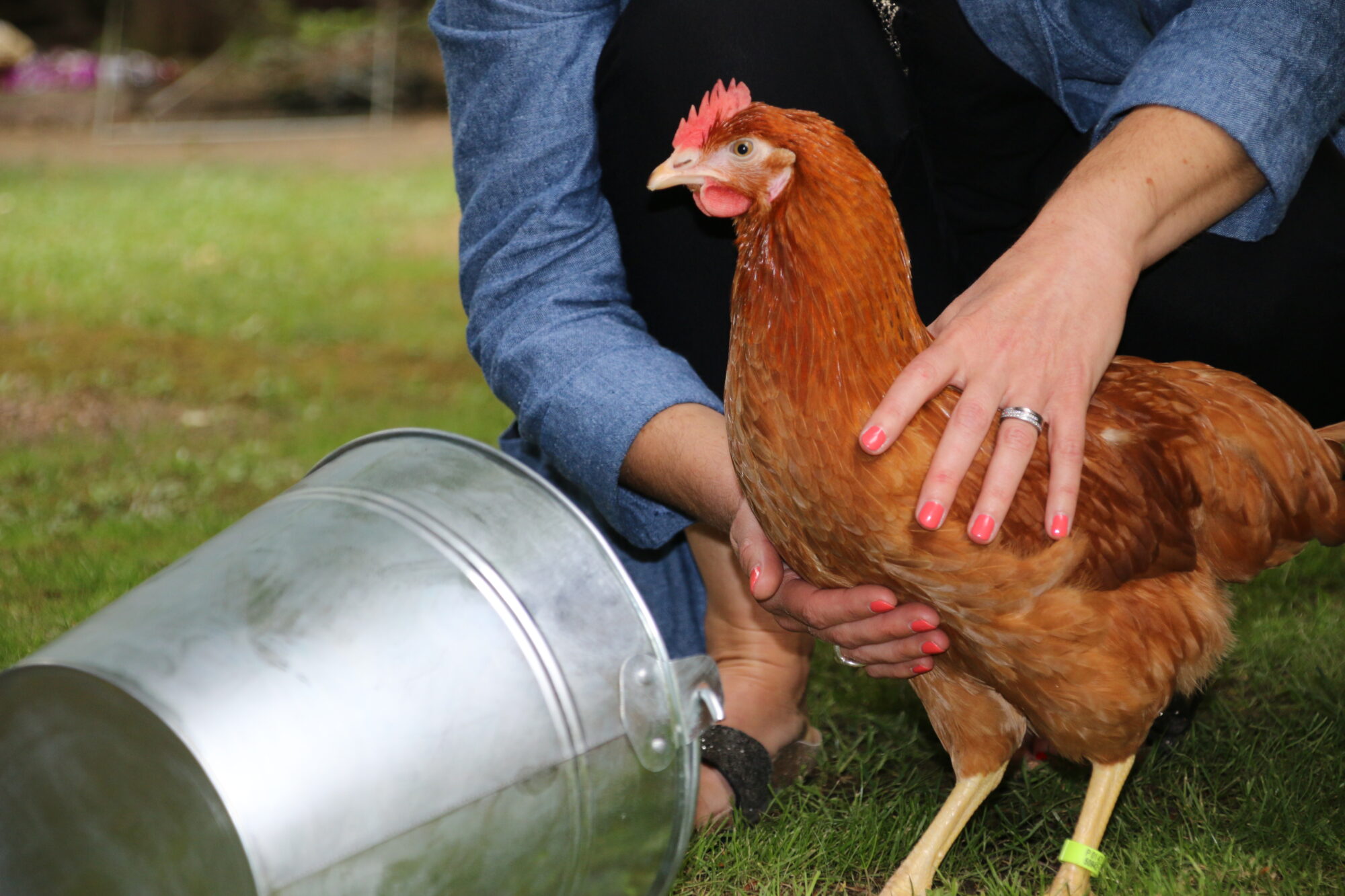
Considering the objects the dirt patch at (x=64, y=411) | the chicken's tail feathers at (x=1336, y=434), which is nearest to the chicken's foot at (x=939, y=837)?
the chicken's tail feathers at (x=1336, y=434)

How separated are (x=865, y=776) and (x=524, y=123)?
1.07 meters

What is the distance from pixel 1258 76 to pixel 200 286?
16.1ft

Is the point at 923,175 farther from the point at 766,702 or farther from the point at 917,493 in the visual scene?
the point at 766,702

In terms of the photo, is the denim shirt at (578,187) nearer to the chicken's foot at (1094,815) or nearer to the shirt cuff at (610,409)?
the shirt cuff at (610,409)

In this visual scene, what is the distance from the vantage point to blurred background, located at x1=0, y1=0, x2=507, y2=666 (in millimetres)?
3049

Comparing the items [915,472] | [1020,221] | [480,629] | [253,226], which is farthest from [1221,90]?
[253,226]

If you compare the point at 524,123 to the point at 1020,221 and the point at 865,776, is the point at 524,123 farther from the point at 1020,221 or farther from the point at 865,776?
the point at 865,776

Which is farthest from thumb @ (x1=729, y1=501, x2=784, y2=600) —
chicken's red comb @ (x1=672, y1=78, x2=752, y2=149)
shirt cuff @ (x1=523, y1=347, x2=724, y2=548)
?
chicken's red comb @ (x1=672, y1=78, x2=752, y2=149)

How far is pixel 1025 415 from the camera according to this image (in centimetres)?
123

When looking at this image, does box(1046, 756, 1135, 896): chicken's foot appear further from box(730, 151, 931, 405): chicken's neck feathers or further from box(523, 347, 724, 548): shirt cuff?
box(523, 347, 724, 548): shirt cuff

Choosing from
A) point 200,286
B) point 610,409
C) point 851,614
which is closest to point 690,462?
point 610,409

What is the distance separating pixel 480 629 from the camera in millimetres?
1117

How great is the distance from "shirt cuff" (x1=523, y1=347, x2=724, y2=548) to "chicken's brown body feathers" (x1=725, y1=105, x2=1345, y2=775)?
0.73ft

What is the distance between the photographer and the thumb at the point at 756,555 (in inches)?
54.8
